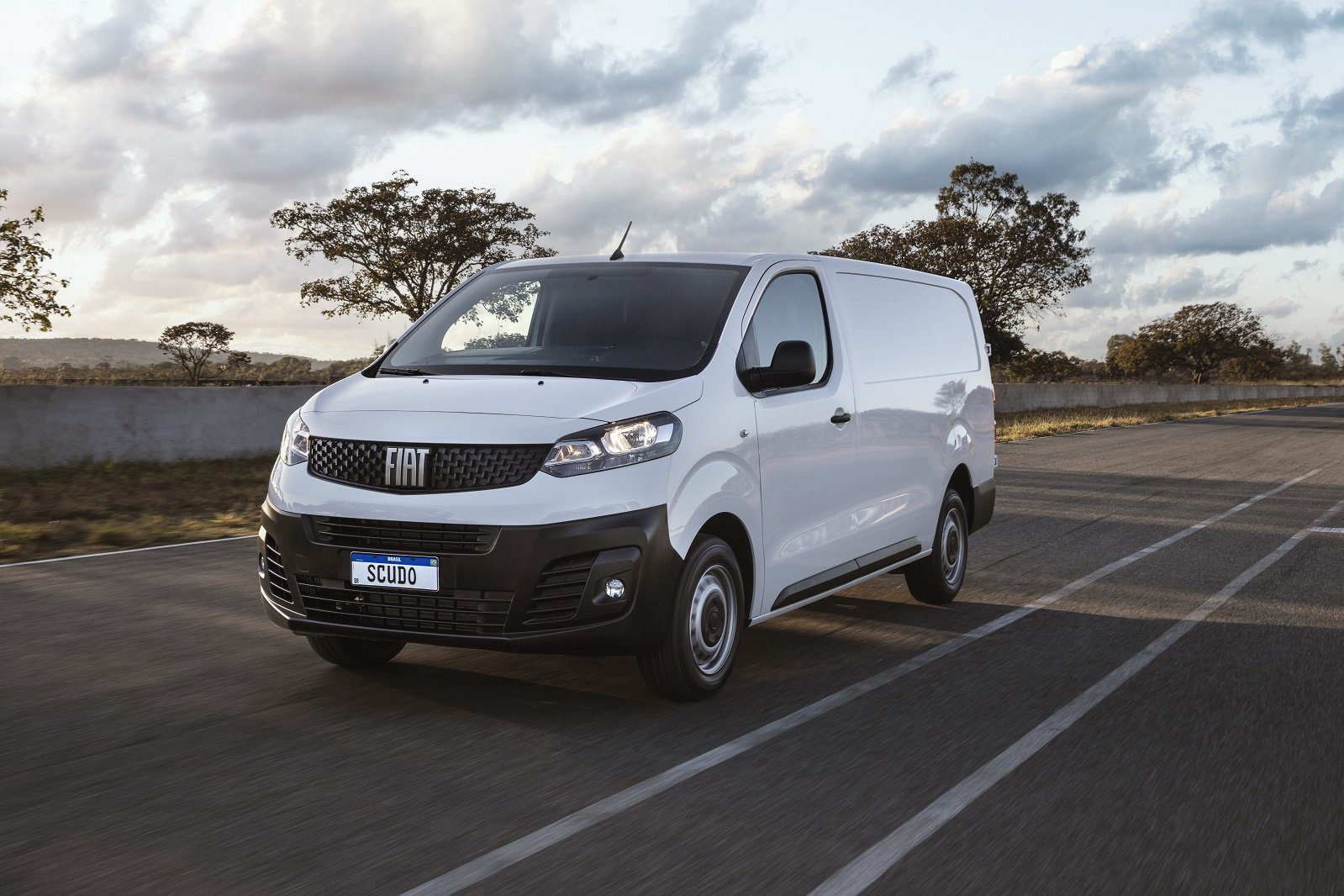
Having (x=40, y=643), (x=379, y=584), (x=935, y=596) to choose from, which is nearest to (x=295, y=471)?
(x=379, y=584)

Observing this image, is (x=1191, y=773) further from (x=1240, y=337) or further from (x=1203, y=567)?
(x=1240, y=337)

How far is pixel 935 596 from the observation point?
26.0 ft

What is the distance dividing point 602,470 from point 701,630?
2.90 feet

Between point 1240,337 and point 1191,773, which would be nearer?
point 1191,773

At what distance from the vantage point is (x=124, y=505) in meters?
12.2

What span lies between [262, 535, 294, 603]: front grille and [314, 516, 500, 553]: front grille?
0.32m

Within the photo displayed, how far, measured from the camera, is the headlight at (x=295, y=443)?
5461 millimetres

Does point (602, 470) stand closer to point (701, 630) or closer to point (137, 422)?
point (701, 630)

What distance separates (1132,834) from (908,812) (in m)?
0.68

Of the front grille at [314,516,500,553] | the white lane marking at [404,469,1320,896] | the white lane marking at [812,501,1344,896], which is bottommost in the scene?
the white lane marking at [812,501,1344,896]

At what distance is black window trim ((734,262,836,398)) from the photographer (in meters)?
5.86

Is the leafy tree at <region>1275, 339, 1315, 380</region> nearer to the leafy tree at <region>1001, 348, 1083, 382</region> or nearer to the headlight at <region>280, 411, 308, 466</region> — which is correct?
the leafy tree at <region>1001, 348, 1083, 382</region>

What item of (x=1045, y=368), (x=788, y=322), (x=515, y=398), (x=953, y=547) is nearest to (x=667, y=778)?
(x=515, y=398)

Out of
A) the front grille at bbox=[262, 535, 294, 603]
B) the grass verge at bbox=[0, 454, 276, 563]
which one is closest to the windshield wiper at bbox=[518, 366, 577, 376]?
the front grille at bbox=[262, 535, 294, 603]
